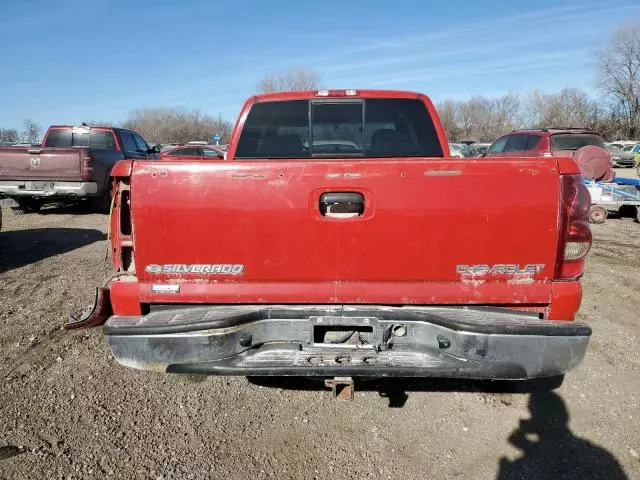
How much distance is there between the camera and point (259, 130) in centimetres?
391

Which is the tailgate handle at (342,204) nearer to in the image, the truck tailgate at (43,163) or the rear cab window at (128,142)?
the truck tailgate at (43,163)

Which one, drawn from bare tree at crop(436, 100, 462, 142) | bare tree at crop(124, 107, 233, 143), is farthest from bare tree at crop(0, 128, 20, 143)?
bare tree at crop(436, 100, 462, 142)

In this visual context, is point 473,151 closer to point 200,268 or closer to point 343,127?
point 343,127

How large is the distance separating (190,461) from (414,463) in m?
1.29

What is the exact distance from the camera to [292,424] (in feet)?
10.1

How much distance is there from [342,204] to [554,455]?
6.35 ft

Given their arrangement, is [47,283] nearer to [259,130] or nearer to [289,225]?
[259,130]

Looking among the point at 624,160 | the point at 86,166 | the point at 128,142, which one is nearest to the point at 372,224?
the point at 86,166

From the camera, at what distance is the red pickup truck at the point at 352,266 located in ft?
8.14

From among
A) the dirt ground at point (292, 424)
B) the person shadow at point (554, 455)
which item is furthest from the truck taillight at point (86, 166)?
Result: the person shadow at point (554, 455)

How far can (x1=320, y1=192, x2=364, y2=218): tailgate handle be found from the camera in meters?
2.56

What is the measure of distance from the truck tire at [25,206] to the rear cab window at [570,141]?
493 inches

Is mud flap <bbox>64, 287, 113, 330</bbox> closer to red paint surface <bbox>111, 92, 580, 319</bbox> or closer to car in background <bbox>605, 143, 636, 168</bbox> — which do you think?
red paint surface <bbox>111, 92, 580, 319</bbox>

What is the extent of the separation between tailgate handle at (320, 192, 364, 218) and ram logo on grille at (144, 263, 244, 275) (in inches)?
22.7
